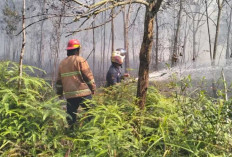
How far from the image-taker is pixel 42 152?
2.50m

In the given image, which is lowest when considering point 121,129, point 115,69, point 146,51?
point 121,129

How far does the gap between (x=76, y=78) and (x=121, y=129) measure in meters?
1.60

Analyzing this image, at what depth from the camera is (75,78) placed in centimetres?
387

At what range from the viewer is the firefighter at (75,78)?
385cm

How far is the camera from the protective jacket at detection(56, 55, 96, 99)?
3852mm

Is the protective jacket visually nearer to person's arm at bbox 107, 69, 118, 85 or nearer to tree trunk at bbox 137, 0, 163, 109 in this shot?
person's arm at bbox 107, 69, 118, 85

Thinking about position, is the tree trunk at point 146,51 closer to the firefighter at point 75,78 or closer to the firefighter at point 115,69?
the firefighter at point 75,78

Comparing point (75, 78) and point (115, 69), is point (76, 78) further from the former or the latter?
point (115, 69)

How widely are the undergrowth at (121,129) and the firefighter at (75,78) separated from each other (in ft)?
1.99

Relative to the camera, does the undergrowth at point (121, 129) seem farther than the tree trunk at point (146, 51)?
No

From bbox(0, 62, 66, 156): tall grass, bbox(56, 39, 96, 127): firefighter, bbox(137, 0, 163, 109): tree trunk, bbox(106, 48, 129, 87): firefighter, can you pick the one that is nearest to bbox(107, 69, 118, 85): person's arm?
bbox(106, 48, 129, 87): firefighter

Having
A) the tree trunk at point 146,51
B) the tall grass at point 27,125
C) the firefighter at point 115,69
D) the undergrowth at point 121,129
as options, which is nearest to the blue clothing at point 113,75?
the firefighter at point 115,69

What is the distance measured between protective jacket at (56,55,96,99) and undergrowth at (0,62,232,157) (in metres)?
0.60

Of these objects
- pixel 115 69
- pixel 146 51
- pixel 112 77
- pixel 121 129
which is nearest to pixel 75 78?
pixel 112 77
